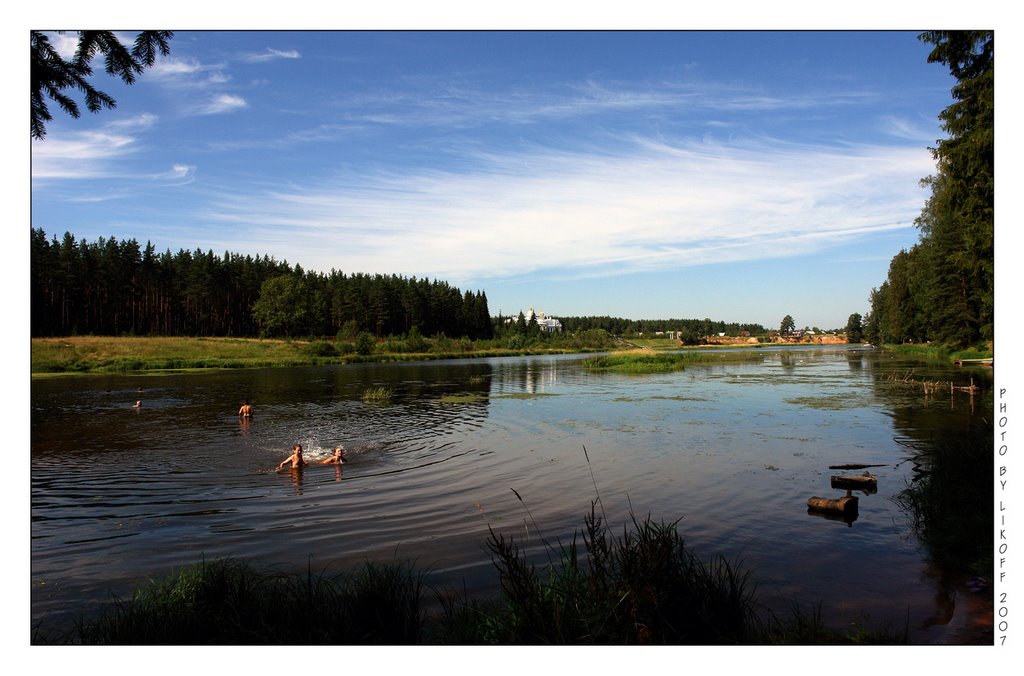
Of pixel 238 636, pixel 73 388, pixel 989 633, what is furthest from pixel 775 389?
pixel 73 388

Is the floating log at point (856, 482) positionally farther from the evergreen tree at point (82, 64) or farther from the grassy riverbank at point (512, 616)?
the evergreen tree at point (82, 64)

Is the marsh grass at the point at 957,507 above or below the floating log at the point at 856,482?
above

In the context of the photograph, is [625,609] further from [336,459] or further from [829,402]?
[829,402]

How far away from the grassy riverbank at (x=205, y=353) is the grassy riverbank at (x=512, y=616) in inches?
1761

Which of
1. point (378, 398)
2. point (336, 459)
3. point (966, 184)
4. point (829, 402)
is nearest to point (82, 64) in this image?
point (336, 459)

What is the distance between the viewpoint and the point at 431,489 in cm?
1566

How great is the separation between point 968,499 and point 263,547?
12937 mm

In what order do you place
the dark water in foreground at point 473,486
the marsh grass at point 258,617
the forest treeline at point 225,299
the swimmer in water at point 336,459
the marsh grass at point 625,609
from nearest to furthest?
the marsh grass at point 625,609
the marsh grass at point 258,617
the dark water in foreground at point 473,486
the swimmer in water at point 336,459
the forest treeline at point 225,299

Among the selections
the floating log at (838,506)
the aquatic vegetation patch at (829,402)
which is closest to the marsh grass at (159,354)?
the aquatic vegetation patch at (829,402)

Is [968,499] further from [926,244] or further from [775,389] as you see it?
[926,244]

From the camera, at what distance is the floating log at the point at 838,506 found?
39.9 feet

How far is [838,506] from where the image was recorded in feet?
40.2

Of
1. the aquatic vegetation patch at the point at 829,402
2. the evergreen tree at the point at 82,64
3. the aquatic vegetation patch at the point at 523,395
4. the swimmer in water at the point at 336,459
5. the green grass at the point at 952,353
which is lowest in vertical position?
the aquatic vegetation patch at the point at 523,395
